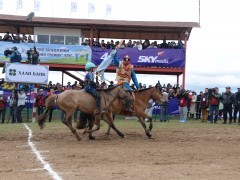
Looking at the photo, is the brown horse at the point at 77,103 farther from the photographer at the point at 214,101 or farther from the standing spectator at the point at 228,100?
the standing spectator at the point at 228,100

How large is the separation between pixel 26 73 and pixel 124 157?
14832 millimetres

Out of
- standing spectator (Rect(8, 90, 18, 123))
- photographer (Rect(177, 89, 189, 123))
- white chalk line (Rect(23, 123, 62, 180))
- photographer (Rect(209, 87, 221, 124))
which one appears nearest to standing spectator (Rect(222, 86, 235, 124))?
photographer (Rect(209, 87, 221, 124))

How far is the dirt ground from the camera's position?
341 inches

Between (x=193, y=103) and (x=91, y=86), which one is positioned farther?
(x=193, y=103)

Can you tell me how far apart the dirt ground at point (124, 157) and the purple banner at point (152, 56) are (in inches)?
648

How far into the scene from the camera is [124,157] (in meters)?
10.8

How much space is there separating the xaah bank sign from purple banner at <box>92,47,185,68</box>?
8.00m

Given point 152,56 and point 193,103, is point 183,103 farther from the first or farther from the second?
point 152,56

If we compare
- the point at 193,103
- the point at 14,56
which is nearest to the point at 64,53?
the point at 14,56

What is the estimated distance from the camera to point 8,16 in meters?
32.7

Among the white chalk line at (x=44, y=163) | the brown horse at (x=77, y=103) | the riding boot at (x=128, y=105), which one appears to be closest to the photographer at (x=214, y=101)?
the riding boot at (x=128, y=105)

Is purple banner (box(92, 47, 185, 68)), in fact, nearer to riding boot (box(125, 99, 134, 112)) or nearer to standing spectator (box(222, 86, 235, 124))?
standing spectator (box(222, 86, 235, 124))

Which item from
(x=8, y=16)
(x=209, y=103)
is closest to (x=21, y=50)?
(x=8, y=16)

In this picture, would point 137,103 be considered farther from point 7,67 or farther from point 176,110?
point 176,110
